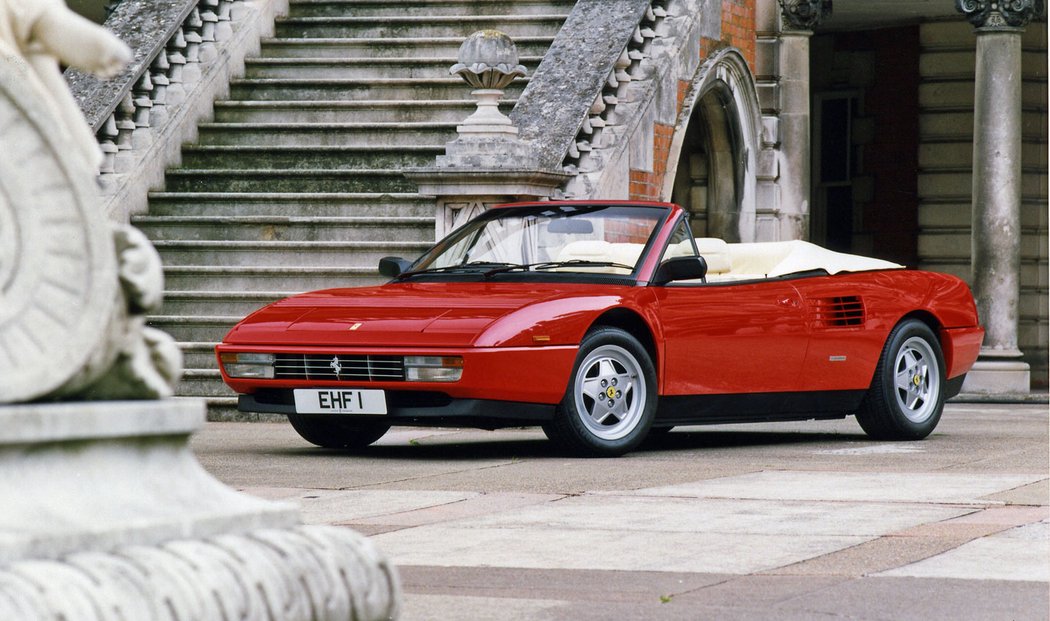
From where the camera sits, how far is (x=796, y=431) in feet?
43.0

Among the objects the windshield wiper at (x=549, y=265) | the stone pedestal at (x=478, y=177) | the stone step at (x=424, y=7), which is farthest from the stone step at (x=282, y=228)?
the windshield wiper at (x=549, y=265)

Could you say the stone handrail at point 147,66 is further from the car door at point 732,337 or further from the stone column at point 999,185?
the stone column at point 999,185

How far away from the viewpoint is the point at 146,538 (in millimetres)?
4012

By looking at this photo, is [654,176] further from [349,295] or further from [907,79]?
[907,79]

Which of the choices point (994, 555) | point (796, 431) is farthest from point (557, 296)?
point (994, 555)

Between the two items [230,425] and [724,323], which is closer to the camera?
[724,323]

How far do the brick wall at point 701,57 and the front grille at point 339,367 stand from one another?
6.03 m

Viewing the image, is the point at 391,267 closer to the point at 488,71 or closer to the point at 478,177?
the point at 478,177

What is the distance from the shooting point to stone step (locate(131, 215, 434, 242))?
15.3m

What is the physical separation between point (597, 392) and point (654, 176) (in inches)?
247

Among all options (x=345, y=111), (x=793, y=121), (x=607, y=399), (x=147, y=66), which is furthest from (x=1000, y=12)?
(x=607, y=399)

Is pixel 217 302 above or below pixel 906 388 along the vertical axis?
above

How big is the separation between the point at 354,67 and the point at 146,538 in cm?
1391

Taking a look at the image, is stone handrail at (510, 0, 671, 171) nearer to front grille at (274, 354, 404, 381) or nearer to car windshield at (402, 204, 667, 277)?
car windshield at (402, 204, 667, 277)
